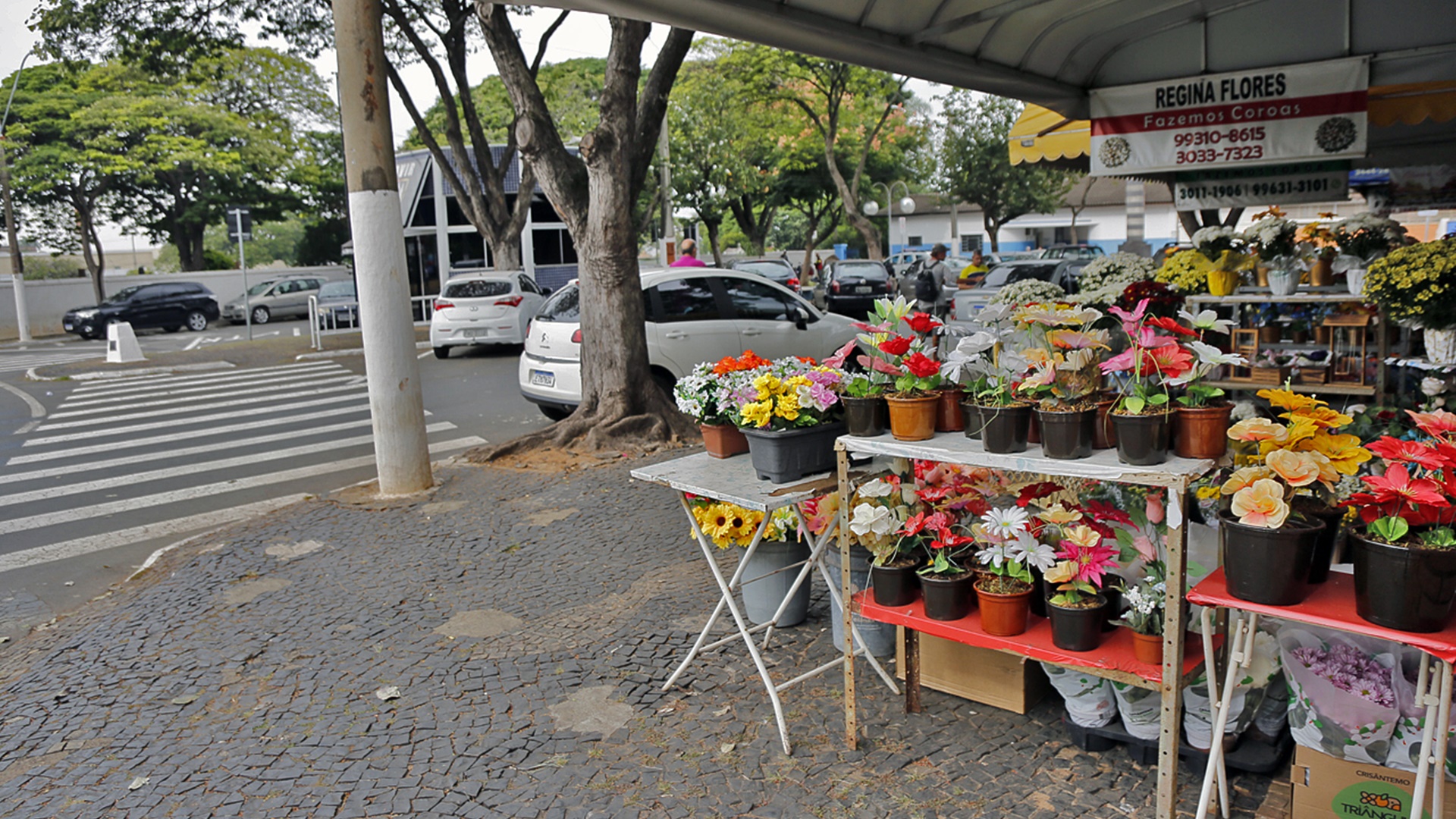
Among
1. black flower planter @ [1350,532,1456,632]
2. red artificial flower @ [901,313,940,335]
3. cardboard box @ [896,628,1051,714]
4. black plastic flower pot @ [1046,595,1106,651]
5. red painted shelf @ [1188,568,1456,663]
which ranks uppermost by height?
red artificial flower @ [901,313,940,335]

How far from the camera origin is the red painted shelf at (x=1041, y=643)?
120 inches

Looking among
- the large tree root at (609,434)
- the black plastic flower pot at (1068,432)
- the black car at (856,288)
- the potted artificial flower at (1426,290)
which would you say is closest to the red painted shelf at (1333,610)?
the black plastic flower pot at (1068,432)

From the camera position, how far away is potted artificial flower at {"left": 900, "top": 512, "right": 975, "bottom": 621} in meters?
3.45

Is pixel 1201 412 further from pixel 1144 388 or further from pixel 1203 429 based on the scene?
pixel 1144 388

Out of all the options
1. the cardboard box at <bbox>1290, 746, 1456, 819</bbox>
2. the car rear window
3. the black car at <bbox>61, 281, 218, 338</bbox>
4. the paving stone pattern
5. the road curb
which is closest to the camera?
the cardboard box at <bbox>1290, 746, 1456, 819</bbox>

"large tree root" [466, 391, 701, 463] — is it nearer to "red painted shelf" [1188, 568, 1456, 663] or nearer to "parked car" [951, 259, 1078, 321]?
"red painted shelf" [1188, 568, 1456, 663]

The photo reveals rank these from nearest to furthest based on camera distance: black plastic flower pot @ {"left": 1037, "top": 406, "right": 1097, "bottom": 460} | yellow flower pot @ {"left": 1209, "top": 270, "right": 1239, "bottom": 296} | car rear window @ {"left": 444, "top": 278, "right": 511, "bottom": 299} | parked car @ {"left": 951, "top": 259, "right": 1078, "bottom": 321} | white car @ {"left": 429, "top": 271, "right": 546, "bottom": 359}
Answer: black plastic flower pot @ {"left": 1037, "top": 406, "right": 1097, "bottom": 460} → yellow flower pot @ {"left": 1209, "top": 270, "right": 1239, "bottom": 296} → parked car @ {"left": 951, "top": 259, "right": 1078, "bottom": 321} → white car @ {"left": 429, "top": 271, "right": 546, "bottom": 359} → car rear window @ {"left": 444, "top": 278, "right": 511, "bottom": 299}

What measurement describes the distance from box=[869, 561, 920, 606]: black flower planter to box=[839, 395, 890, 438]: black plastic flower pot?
1.66 ft

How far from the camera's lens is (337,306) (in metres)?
25.5

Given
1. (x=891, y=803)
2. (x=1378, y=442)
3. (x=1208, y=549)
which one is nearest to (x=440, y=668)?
(x=891, y=803)

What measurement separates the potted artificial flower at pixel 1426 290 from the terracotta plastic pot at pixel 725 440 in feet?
12.3

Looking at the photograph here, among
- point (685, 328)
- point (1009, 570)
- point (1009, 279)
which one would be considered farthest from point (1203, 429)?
point (1009, 279)

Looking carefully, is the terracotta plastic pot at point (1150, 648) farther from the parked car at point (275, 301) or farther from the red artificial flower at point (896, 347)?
the parked car at point (275, 301)

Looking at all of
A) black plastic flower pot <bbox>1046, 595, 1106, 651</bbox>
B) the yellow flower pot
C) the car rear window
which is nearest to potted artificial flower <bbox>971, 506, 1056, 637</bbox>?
black plastic flower pot <bbox>1046, 595, 1106, 651</bbox>
